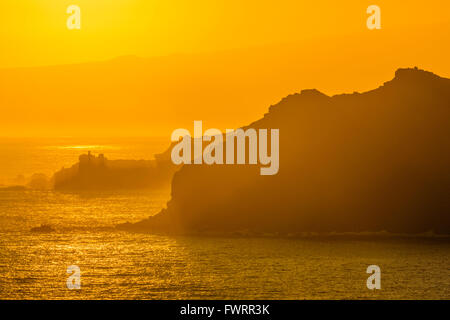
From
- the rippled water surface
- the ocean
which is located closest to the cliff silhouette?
the ocean

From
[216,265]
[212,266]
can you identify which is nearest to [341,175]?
[216,265]

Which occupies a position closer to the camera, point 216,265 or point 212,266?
point 212,266

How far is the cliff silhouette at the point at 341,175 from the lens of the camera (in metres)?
137

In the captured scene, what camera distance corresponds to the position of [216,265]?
111688mm

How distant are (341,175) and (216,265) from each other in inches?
1443

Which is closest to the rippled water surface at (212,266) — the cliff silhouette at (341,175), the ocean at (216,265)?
the ocean at (216,265)

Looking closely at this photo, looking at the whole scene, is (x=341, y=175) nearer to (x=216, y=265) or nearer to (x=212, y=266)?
(x=216, y=265)

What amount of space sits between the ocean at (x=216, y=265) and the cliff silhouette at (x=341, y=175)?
4866 mm

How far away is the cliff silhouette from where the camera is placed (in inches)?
5408

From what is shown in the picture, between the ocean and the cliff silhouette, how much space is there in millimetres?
4866

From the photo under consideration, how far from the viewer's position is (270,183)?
466 ft

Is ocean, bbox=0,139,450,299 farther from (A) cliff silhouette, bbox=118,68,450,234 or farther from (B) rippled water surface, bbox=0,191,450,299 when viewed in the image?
(A) cliff silhouette, bbox=118,68,450,234
